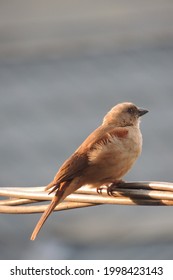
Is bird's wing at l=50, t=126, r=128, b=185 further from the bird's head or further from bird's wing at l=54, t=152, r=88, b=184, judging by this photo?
the bird's head

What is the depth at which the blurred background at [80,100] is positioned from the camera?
42.1 ft

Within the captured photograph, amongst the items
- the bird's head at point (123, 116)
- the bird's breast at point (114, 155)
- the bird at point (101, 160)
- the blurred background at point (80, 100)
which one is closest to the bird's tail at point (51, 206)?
the bird at point (101, 160)

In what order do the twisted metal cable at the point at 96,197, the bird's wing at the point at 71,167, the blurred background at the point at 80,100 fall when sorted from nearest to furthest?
1. the twisted metal cable at the point at 96,197
2. the bird's wing at the point at 71,167
3. the blurred background at the point at 80,100

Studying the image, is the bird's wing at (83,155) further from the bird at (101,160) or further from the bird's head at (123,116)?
the bird's head at (123,116)

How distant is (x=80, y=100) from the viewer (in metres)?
18.8

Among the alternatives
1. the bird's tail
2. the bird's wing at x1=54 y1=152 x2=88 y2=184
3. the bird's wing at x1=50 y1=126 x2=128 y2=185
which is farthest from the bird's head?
the bird's tail

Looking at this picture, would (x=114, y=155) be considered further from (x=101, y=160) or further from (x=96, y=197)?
(x=96, y=197)

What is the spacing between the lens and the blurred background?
42.1 feet

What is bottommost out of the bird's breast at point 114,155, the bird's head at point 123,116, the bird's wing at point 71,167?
the bird's wing at point 71,167

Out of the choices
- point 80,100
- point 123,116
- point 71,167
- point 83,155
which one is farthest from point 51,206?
point 80,100

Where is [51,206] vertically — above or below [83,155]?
below

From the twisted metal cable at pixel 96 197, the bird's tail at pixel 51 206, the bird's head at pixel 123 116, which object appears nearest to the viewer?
the twisted metal cable at pixel 96 197

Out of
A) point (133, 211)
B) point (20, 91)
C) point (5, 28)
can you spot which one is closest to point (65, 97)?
point (20, 91)

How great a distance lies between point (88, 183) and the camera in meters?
6.63
